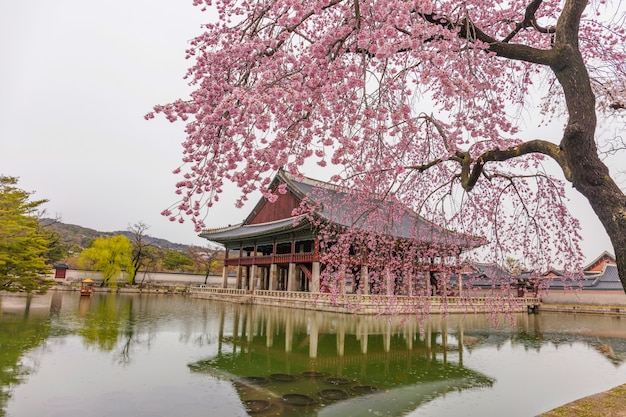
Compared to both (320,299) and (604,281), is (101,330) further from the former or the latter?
(604,281)

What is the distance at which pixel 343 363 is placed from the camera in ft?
34.0

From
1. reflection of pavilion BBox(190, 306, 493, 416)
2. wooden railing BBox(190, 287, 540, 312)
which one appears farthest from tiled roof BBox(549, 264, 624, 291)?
reflection of pavilion BBox(190, 306, 493, 416)

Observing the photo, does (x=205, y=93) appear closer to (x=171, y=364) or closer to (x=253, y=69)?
(x=253, y=69)

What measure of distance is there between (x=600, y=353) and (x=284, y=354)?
1113cm

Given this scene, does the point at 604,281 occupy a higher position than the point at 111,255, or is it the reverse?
the point at 111,255

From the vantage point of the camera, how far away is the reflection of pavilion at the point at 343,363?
7566 millimetres

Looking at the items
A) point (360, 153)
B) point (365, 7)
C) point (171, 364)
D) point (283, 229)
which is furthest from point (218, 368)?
point (283, 229)

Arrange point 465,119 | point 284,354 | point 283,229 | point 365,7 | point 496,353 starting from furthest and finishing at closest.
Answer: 1. point 283,229
2. point 496,353
3. point 284,354
4. point 465,119
5. point 365,7

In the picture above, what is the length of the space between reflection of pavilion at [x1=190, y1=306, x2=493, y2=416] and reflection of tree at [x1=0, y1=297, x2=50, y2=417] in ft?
11.6

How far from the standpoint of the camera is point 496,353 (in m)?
13.1

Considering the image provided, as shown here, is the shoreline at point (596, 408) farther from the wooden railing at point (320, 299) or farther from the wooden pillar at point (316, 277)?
the wooden pillar at point (316, 277)

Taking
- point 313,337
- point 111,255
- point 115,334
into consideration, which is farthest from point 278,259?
point 111,255

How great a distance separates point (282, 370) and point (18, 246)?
44.9 feet

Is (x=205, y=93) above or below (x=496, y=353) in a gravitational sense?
above
